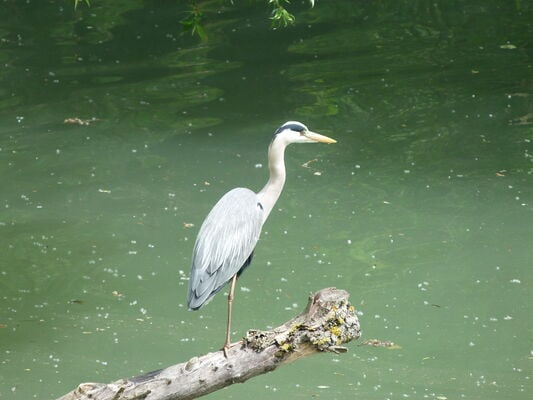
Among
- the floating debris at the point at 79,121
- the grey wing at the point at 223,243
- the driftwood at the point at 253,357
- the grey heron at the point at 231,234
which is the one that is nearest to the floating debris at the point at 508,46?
the floating debris at the point at 79,121

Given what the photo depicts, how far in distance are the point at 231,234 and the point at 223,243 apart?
0.07 m

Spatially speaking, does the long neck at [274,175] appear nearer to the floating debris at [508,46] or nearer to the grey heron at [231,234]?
the grey heron at [231,234]

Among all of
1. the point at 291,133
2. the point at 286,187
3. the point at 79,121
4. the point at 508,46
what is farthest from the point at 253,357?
the point at 508,46

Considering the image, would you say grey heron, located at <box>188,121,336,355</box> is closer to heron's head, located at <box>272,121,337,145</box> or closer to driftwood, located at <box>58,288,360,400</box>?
heron's head, located at <box>272,121,337,145</box>

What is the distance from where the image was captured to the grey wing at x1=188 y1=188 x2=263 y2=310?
14.4 feet

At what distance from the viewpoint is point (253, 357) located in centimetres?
385

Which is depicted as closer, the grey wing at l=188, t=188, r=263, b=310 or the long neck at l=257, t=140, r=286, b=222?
the grey wing at l=188, t=188, r=263, b=310

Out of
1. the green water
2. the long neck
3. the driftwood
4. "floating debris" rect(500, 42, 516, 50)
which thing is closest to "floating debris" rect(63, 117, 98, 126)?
the green water

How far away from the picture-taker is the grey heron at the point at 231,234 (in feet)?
14.4

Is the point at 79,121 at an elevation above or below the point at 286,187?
above

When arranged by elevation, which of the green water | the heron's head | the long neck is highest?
the heron's head

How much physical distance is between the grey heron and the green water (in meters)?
1.15

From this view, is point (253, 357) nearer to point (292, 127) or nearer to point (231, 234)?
point (231, 234)

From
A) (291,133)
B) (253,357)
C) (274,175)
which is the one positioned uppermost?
(291,133)
